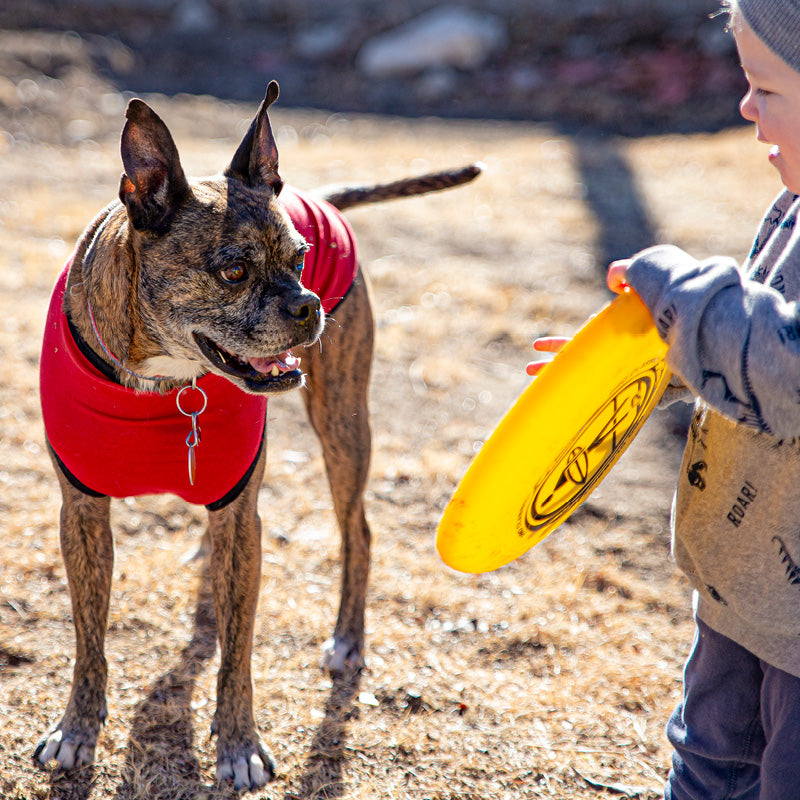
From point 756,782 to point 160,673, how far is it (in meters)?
1.83

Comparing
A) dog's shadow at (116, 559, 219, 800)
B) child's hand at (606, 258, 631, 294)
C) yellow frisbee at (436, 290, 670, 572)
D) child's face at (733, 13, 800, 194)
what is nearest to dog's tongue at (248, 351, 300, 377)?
yellow frisbee at (436, 290, 670, 572)

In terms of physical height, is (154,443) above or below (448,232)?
above

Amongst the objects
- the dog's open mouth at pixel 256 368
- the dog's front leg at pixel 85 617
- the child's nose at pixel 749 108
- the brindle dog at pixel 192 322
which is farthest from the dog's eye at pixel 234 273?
the child's nose at pixel 749 108

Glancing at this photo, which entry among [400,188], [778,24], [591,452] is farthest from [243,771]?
[778,24]

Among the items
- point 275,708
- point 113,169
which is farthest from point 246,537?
point 113,169

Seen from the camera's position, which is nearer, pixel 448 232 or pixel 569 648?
pixel 569 648

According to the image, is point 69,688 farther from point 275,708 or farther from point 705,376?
point 705,376

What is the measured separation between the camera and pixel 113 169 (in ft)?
26.9

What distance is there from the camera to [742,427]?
1898 mm

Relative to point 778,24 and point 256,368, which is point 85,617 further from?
point 778,24

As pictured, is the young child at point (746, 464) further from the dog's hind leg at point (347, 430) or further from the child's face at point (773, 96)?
the dog's hind leg at point (347, 430)

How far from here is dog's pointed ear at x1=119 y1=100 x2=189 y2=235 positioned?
2199 millimetres

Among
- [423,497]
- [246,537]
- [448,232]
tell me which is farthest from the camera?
[448,232]

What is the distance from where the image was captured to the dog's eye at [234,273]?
7.73ft
